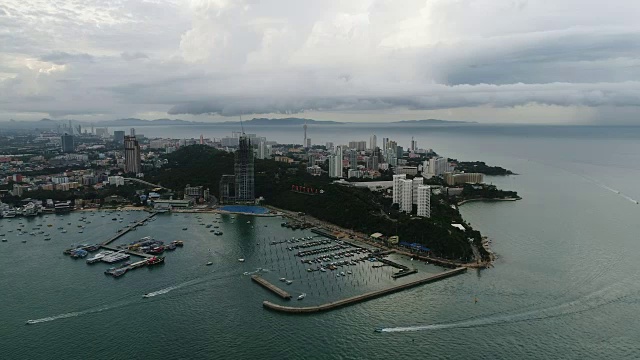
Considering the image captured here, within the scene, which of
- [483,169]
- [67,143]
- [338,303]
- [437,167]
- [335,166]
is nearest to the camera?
[338,303]

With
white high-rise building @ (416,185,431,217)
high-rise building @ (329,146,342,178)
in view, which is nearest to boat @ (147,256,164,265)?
white high-rise building @ (416,185,431,217)

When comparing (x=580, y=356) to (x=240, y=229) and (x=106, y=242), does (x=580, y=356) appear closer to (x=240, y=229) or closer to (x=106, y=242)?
(x=240, y=229)

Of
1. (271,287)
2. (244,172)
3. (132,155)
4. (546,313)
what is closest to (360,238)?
(271,287)

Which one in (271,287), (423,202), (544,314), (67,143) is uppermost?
(67,143)

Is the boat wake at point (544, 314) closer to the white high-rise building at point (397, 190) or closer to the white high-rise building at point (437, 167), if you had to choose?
the white high-rise building at point (397, 190)

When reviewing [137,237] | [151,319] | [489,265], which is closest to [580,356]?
[489,265]

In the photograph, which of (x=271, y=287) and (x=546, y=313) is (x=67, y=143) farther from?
(x=546, y=313)
